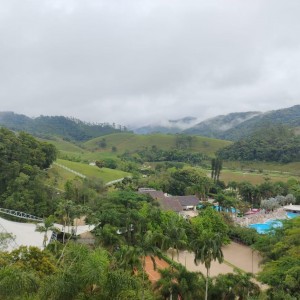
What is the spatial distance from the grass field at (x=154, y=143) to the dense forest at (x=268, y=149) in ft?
89.8

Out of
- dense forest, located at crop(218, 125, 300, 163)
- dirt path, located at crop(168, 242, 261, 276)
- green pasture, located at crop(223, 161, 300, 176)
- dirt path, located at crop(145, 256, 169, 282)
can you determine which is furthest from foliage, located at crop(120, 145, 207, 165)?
dirt path, located at crop(145, 256, 169, 282)

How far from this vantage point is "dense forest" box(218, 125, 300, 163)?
11331cm

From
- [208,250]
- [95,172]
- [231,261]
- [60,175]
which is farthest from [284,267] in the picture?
[95,172]

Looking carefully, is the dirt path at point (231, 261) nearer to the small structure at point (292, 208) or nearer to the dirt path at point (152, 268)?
the dirt path at point (152, 268)

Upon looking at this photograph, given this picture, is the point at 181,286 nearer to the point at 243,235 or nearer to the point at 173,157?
the point at 243,235

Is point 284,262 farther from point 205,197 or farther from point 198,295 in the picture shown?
point 205,197

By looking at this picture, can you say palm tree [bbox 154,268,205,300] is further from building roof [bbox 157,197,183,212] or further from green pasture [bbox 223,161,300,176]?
green pasture [bbox 223,161,300,176]

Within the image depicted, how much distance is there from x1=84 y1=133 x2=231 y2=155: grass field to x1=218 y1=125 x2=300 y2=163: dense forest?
89.8ft

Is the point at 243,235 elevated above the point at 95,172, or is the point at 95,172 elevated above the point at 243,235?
the point at 95,172

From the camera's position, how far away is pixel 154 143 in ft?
582

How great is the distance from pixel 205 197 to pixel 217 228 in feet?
114

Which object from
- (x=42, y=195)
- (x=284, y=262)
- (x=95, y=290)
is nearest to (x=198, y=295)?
(x=284, y=262)

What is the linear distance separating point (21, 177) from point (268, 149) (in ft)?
306

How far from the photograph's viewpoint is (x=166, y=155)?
437ft
